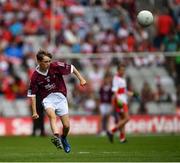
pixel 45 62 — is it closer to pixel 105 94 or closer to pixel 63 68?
pixel 63 68

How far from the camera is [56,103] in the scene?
1786 cm

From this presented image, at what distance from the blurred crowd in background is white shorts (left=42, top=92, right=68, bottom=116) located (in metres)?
14.0

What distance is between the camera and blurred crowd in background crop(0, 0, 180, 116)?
33.1 m

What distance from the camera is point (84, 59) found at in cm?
3406

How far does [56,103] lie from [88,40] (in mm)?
17610

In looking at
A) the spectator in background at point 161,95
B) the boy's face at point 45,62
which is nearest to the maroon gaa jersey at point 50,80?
the boy's face at point 45,62

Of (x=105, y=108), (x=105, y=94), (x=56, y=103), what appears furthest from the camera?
(x=105, y=94)

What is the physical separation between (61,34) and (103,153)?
55.3 ft

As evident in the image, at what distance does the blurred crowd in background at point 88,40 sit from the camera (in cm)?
3306

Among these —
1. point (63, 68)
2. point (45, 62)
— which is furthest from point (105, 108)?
point (45, 62)

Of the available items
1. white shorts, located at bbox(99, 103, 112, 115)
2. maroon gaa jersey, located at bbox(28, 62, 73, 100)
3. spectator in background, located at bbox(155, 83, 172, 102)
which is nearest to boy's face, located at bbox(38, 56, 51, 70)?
maroon gaa jersey, located at bbox(28, 62, 73, 100)

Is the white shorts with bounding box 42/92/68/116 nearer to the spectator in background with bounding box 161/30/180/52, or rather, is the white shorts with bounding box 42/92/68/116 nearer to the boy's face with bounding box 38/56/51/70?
the boy's face with bounding box 38/56/51/70

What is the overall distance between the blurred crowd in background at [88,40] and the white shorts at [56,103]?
13991 mm

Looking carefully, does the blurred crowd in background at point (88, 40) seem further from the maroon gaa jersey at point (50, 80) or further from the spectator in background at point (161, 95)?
the maroon gaa jersey at point (50, 80)
